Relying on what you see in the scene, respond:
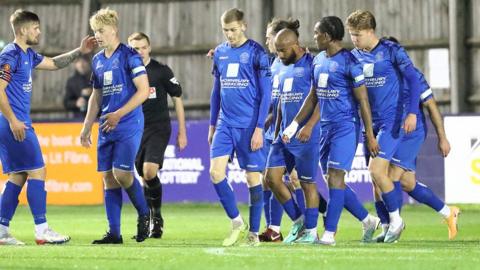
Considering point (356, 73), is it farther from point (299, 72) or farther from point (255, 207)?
point (255, 207)

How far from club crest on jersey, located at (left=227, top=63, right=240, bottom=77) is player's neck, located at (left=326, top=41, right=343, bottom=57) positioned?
85cm

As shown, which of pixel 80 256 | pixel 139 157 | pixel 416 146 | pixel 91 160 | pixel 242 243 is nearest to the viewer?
pixel 80 256

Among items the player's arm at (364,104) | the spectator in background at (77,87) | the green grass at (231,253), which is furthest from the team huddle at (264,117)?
A: the spectator in background at (77,87)

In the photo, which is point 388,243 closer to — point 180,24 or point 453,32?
point 453,32

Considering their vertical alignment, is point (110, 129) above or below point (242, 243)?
above

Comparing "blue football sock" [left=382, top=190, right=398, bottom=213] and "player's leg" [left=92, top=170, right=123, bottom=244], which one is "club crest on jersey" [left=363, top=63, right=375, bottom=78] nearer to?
"blue football sock" [left=382, top=190, right=398, bottom=213]

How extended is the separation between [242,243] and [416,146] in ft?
7.39

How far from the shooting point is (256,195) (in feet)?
39.4

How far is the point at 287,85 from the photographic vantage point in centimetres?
1242

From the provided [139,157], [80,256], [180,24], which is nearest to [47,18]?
[180,24]

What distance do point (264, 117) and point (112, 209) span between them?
5.88 feet

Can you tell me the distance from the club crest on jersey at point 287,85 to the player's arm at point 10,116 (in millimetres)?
2529

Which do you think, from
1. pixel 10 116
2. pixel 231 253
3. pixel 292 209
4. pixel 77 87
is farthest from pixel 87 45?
pixel 77 87

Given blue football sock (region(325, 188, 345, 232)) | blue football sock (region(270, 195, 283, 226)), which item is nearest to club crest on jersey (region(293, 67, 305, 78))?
blue football sock (region(325, 188, 345, 232))
